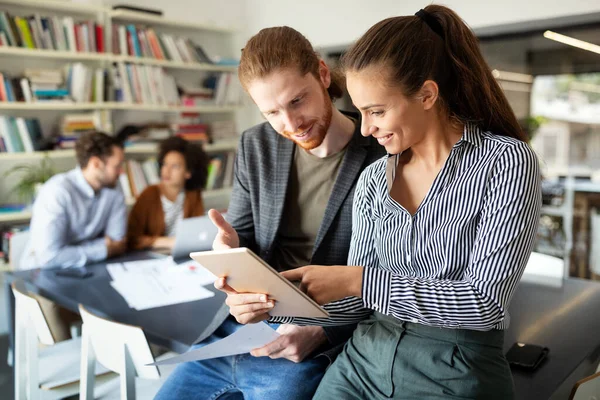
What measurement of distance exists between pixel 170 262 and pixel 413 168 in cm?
172

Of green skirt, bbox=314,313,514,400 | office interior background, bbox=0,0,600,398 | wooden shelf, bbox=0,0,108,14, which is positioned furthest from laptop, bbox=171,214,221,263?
wooden shelf, bbox=0,0,108,14

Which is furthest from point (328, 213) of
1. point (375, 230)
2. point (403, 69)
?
point (403, 69)

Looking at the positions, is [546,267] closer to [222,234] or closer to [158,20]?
[222,234]

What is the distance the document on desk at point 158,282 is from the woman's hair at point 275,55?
3.14ft

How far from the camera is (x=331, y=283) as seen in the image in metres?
1.13

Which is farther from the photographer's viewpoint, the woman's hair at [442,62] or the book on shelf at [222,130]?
the book on shelf at [222,130]

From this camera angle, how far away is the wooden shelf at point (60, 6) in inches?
150

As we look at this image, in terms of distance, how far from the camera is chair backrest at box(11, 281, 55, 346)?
201cm

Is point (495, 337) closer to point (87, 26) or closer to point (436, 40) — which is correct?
point (436, 40)

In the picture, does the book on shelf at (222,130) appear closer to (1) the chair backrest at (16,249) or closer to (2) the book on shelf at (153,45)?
(2) the book on shelf at (153,45)

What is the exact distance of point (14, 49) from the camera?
3666mm

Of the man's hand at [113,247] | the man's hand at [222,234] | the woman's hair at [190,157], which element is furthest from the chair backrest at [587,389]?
the woman's hair at [190,157]

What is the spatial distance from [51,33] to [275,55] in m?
3.06

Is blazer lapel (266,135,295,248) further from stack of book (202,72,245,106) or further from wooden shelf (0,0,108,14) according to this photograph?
stack of book (202,72,245,106)
